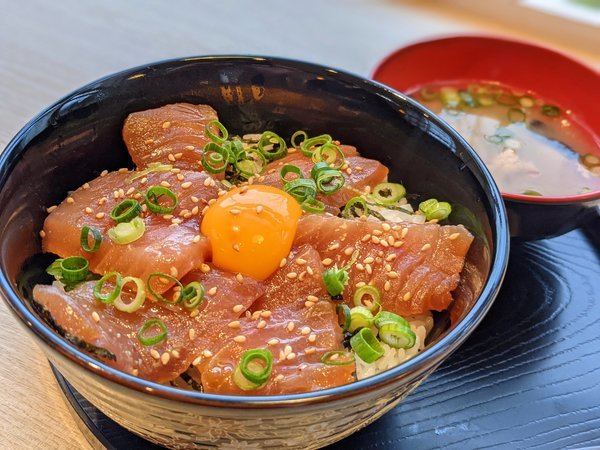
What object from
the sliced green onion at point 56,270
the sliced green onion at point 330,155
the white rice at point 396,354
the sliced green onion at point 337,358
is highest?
the sliced green onion at point 330,155

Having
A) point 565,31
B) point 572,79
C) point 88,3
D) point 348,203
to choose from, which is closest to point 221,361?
point 348,203

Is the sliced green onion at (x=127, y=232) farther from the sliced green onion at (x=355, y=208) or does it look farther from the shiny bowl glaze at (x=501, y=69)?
the shiny bowl glaze at (x=501, y=69)

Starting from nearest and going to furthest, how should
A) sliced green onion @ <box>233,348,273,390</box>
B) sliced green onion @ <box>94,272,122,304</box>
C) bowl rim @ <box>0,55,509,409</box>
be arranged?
bowl rim @ <box>0,55,509,409</box> < sliced green onion @ <box>233,348,273,390</box> < sliced green onion @ <box>94,272,122,304</box>

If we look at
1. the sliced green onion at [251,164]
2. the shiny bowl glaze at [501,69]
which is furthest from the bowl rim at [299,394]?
the shiny bowl glaze at [501,69]

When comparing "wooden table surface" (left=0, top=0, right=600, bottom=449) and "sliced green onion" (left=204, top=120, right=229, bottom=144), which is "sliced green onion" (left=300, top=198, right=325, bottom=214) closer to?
"sliced green onion" (left=204, top=120, right=229, bottom=144)

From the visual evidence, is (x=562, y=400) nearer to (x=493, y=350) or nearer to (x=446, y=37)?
(x=493, y=350)

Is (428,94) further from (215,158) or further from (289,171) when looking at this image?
(215,158)

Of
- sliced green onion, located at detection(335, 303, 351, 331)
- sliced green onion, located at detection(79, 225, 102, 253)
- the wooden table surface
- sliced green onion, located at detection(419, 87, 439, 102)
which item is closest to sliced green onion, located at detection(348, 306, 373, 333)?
sliced green onion, located at detection(335, 303, 351, 331)

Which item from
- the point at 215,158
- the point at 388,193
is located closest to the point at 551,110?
the point at 388,193
